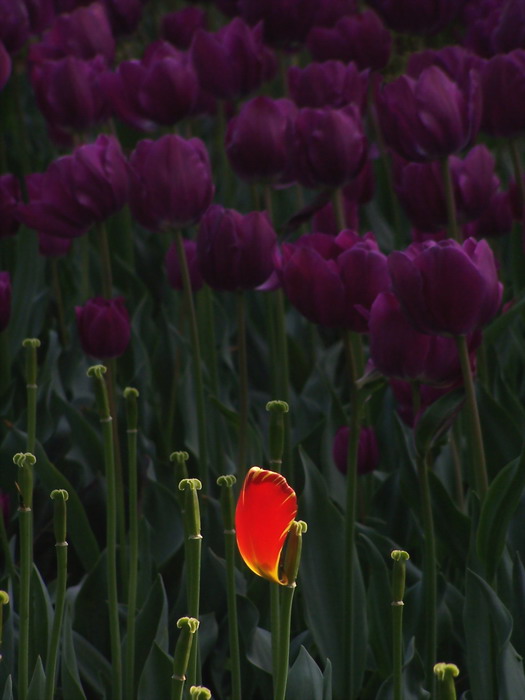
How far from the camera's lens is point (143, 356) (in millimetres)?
1552

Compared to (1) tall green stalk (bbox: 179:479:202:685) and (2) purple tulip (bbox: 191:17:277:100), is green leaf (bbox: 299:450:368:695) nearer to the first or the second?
(1) tall green stalk (bbox: 179:479:202:685)

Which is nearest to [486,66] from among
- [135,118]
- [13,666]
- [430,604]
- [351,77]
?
[351,77]

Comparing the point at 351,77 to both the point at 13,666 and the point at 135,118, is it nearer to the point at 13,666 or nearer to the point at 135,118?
the point at 135,118

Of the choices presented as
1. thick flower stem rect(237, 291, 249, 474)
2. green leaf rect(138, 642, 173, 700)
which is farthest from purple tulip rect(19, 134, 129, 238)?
green leaf rect(138, 642, 173, 700)

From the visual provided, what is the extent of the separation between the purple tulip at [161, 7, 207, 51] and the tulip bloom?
1.96m

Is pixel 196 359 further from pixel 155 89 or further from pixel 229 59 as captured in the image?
pixel 229 59

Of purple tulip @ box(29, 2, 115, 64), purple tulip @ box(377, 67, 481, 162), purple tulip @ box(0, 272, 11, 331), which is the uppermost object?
purple tulip @ box(377, 67, 481, 162)

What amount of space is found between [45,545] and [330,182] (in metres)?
0.57

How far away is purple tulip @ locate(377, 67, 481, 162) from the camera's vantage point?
1.17 metres

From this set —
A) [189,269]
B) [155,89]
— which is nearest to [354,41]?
[155,89]

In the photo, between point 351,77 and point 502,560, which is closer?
point 502,560

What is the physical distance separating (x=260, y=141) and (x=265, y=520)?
83 cm

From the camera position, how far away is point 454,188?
4.25 feet

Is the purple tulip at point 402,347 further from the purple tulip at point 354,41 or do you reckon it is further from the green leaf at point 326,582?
the purple tulip at point 354,41
